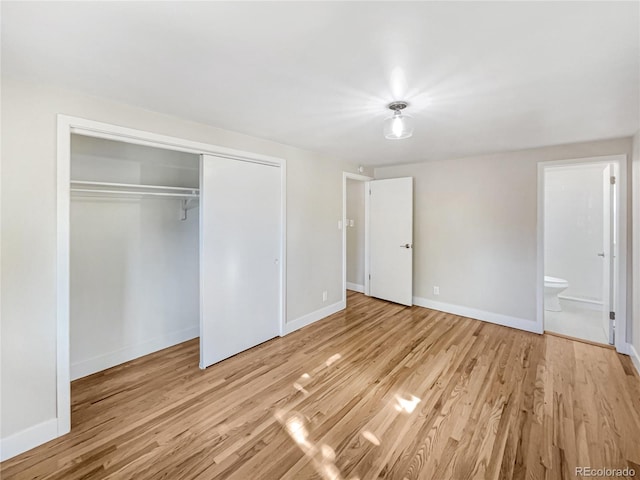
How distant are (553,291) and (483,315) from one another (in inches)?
52.6

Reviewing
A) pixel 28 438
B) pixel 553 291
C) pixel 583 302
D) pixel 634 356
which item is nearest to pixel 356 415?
pixel 28 438

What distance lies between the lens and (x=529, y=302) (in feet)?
11.2

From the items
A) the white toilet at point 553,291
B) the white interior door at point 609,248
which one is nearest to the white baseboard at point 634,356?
the white interior door at point 609,248

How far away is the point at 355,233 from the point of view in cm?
542

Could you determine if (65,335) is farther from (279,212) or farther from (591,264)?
(591,264)

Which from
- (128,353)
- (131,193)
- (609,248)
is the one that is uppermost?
(131,193)

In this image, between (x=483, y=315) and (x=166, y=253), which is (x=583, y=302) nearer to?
(x=483, y=315)

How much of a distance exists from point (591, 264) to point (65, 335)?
21.4 ft

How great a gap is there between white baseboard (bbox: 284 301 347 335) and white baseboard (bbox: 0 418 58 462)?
204 cm

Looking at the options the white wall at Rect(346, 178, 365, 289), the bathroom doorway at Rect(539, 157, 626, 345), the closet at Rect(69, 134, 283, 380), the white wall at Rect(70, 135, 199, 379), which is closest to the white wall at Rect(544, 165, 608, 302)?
the bathroom doorway at Rect(539, 157, 626, 345)

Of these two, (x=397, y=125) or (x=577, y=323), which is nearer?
(x=397, y=125)

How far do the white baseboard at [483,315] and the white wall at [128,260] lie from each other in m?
3.33

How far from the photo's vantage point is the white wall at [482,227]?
338cm

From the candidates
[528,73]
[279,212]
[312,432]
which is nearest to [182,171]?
[279,212]
